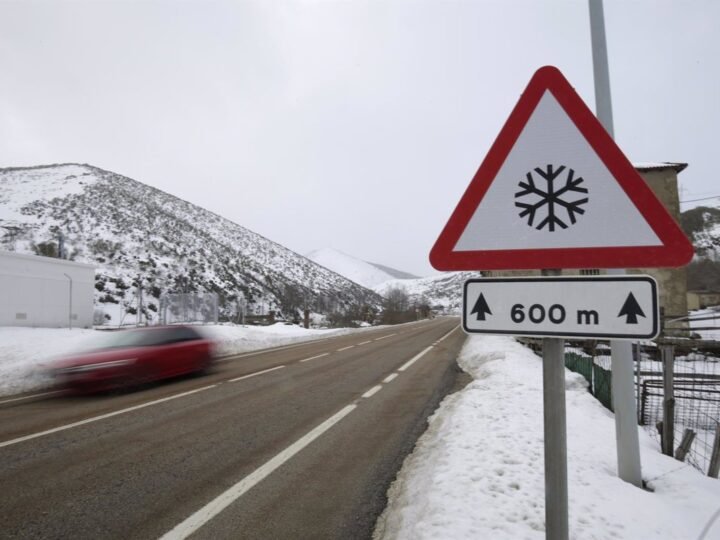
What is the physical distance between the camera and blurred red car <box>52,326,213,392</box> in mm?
7750

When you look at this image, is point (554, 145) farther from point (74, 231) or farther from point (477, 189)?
point (74, 231)

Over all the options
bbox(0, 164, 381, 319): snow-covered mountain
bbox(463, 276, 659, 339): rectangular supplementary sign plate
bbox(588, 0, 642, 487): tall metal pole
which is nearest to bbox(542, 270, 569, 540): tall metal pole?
bbox(463, 276, 659, 339): rectangular supplementary sign plate

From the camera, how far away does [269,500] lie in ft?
11.3

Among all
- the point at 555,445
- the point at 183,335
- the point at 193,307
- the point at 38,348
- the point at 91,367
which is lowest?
the point at 38,348

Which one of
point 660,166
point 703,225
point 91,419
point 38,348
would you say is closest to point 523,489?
point 91,419

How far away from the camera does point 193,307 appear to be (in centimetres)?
2809

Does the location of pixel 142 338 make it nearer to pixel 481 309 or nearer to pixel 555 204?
pixel 481 309

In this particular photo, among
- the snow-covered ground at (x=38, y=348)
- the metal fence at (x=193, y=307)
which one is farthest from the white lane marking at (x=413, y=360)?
the metal fence at (x=193, y=307)

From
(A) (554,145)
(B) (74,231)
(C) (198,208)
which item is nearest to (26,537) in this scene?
(A) (554,145)

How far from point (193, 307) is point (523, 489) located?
28.1m

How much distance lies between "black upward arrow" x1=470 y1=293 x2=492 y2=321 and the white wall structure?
2612 cm

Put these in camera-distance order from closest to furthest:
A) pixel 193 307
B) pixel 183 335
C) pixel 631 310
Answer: pixel 631 310 → pixel 183 335 → pixel 193 307

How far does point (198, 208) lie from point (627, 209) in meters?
98.7

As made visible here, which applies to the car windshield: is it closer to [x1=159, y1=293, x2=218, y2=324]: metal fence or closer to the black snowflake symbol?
the black snowflake symbol
